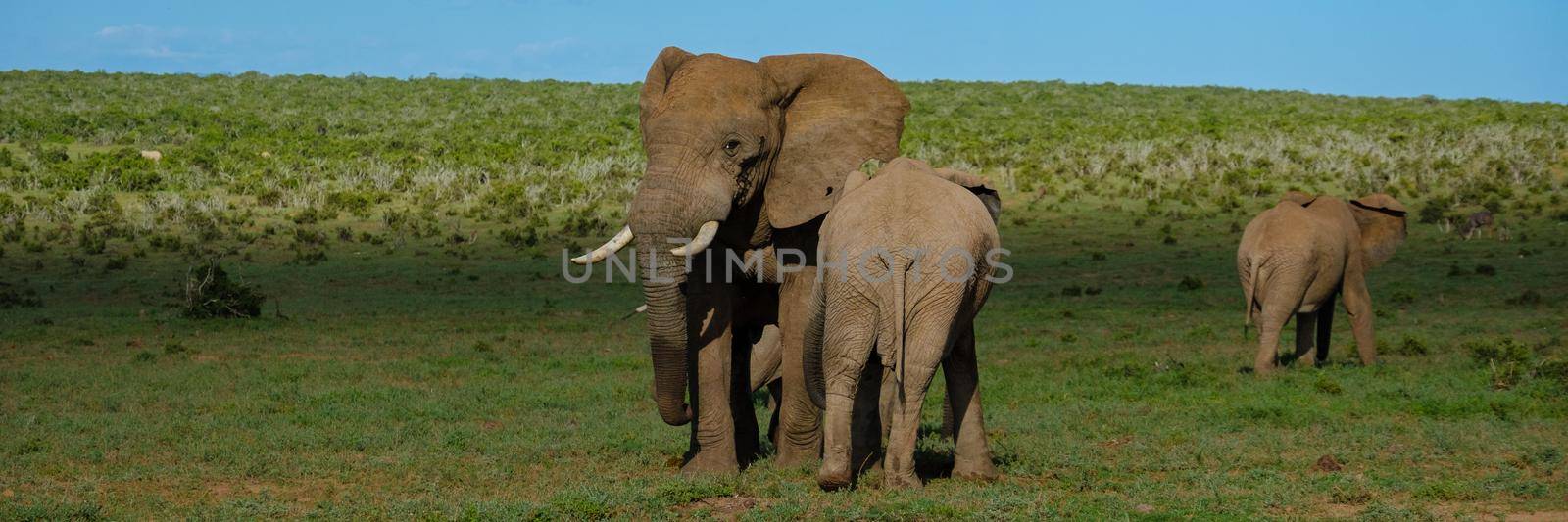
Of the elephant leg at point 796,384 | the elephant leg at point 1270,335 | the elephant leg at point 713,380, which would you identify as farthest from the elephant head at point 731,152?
the elephant leg at point 1270,335

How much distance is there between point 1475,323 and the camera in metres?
16.3

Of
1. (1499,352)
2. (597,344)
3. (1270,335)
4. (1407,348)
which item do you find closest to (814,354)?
(1270,335)

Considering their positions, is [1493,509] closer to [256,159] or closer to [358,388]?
[358,388]

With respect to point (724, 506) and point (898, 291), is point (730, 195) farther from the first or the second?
point (724, 506)

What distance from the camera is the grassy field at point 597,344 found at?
7.67m

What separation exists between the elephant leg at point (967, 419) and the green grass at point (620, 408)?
6.3 inches

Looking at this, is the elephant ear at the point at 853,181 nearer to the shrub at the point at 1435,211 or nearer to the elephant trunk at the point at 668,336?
the elephant trunk at the point at 668,336

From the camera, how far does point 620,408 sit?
11.5m

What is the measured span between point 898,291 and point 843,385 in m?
0.52

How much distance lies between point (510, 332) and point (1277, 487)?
11001 millimetres

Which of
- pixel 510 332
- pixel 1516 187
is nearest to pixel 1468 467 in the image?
pixel 510 332

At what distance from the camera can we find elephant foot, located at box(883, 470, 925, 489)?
685cm

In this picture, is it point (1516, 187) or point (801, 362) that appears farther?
point (1516, 187)

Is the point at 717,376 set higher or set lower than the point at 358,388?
higher
